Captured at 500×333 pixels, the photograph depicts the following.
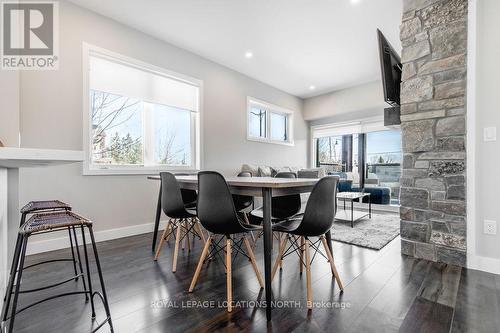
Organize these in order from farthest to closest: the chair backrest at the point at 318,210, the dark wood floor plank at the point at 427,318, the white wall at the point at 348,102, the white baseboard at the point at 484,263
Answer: the white wall at the point at 348,102 → the white baseboard at the point at 484,263 → the chair backrest at the point at 318,210 → the dark wood floor plank at the point at 427,318

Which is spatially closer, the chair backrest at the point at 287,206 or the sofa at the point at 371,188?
the chair backrest at the point at 287,206

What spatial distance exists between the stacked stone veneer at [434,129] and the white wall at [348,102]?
2962 millimetres

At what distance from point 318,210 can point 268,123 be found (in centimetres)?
430

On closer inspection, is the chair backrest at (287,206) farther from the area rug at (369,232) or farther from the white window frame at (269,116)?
the white window frame at (269,116)

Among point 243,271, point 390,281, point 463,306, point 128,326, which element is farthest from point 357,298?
point 128,326

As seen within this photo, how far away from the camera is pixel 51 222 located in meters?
1.16

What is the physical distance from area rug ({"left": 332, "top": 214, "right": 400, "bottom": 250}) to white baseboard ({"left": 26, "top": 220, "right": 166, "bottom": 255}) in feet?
8.48

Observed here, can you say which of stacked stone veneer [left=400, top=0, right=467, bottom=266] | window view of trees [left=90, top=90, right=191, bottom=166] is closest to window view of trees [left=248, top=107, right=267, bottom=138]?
window view of trees [left=90, top=90, right=191, bottom=166]

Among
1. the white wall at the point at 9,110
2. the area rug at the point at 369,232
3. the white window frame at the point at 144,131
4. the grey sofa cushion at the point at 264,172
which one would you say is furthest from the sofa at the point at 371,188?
the white wall at the point at 9,110

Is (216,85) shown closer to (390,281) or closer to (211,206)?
(211,206)

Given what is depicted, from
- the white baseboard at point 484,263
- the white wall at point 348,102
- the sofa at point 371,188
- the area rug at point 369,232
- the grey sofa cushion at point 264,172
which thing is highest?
the white wall at point 348,102

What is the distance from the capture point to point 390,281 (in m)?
1.87

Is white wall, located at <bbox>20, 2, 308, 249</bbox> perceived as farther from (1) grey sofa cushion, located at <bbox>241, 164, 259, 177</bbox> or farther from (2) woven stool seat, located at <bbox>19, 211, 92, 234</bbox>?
(2) woven stool seat, located at <bbox>19, 211, 92, 234</bbox>

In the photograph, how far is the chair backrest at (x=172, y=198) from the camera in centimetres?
214
